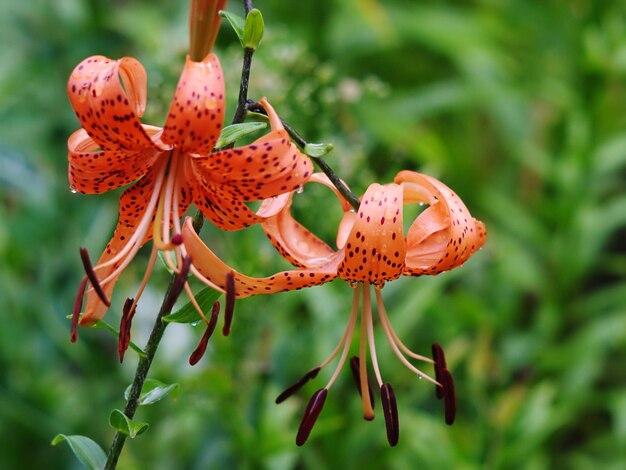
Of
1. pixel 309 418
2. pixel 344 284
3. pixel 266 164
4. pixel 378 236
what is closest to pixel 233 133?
pixel 266 164

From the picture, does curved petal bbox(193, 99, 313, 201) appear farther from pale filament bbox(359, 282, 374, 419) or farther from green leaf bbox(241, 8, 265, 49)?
pale filament bbox(359, 282, 374, 419)

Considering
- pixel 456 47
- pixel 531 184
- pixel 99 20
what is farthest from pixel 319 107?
pixel 531 184

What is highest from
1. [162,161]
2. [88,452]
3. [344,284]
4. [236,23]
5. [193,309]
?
[236,23]

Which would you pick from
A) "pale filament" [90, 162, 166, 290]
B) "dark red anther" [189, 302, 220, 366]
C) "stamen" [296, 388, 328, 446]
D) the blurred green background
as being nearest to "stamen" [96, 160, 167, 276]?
"pale filament" [90, 162, 166, 290]

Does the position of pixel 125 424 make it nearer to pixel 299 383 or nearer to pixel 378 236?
pixel 299 383

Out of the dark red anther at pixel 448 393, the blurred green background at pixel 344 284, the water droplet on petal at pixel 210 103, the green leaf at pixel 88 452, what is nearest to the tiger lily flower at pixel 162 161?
the water droplet on petal at pixel 210 103
